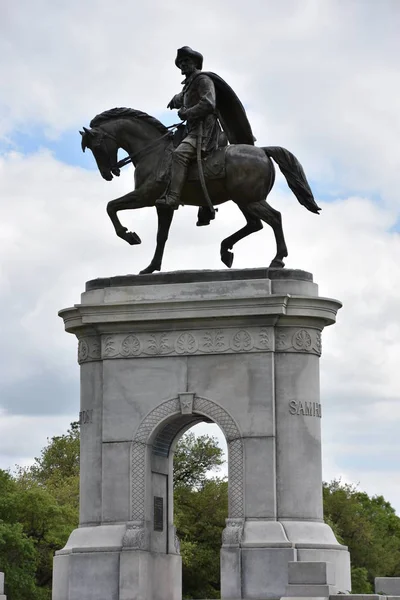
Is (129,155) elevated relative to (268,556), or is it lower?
elevated

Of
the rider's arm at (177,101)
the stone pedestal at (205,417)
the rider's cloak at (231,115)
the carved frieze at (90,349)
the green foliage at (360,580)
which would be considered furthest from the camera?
the green foliage at (360,580)

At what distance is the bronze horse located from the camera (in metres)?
28.2

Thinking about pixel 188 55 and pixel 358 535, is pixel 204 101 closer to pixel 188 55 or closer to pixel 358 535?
pixel 188 55

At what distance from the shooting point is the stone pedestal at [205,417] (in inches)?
1053

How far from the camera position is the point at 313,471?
2725 centimetres

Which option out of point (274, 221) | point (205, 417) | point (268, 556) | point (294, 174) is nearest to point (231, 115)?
point (294, 174)

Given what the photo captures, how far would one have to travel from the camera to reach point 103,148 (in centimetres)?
2911

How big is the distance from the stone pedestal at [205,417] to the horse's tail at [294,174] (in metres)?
1.64

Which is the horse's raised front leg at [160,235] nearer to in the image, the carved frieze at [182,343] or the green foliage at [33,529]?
the carved frieze at [182,343]

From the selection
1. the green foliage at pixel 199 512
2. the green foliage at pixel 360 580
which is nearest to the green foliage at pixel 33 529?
the green foliage at pixel 199 512

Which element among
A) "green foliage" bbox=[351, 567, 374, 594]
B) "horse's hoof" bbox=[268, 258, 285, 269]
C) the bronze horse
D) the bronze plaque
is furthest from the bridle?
"green foliage" bbox=[351, 567, 374, 594]

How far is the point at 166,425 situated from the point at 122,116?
5800mm

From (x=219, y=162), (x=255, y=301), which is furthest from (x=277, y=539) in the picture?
(x=219, y=162)

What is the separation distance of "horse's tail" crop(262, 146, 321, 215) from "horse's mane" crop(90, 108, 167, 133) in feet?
7.12
